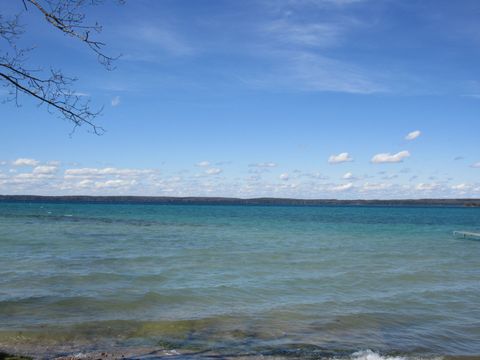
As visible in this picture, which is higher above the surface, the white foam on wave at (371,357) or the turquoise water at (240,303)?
the turquoise water at (240,303)

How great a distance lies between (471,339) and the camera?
374 inches

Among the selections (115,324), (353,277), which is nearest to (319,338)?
(115,324)

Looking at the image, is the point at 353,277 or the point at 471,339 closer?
the point at 471,339

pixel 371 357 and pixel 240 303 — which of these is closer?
pixel 371 357

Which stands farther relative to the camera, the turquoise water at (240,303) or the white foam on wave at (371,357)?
the turquoise water at (240,303)

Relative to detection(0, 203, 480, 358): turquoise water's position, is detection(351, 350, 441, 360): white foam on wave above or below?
below

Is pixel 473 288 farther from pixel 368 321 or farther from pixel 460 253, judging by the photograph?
pixel 460 253

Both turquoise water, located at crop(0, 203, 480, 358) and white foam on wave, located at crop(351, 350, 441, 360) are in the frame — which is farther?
turquoise water, located at crop(0, 203, 480, 358)

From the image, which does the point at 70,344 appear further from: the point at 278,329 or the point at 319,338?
the point at 319,338

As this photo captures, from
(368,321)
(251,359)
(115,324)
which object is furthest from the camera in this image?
(368,321)

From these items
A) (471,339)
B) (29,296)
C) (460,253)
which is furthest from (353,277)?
(460,253)

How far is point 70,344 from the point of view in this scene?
8531 mm

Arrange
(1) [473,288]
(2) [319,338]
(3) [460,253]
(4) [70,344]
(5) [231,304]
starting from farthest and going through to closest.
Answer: (3) [460,253] → (1) [473,288] → (5) [231,304] → (2) [319,338] → (4) [70,344]

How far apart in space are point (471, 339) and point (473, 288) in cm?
600
